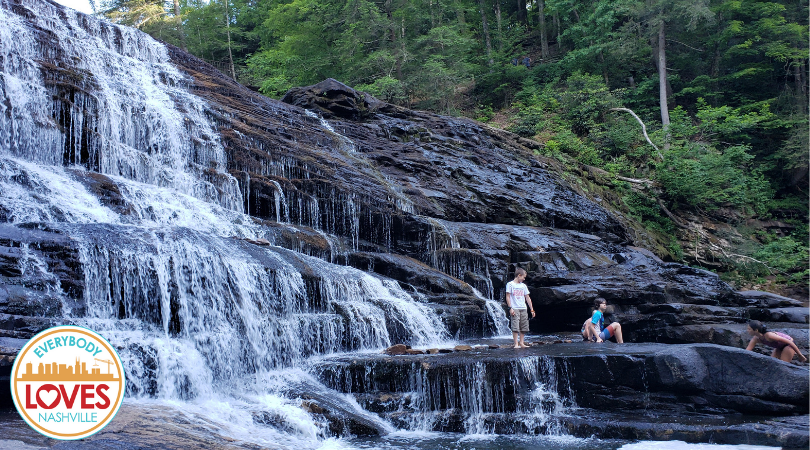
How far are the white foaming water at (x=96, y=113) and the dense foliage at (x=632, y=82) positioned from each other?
1115cm

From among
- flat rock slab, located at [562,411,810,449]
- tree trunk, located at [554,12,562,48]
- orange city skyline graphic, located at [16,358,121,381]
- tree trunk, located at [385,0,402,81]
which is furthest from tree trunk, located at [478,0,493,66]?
orange city skyline graphic, located at [16,358,121,381]

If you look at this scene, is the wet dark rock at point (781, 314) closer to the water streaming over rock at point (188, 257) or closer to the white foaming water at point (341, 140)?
the water streaming over rock at point (188, 257)

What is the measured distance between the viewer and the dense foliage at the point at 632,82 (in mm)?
24109

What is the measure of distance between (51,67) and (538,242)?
44.1ft

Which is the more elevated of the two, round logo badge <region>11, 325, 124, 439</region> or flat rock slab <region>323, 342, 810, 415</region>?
round logo badge <region>11, 325, 124, 439</region>

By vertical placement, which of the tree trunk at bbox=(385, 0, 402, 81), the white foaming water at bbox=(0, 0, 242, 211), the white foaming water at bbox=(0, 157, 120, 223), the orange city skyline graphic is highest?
the tree trunk at bbox=(385, 0, 402, 81)

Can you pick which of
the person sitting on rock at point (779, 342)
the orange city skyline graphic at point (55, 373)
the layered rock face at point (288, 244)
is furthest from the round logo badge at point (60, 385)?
the person sitting on rock at point (779, 342)

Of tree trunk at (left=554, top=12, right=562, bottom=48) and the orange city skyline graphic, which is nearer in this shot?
the orange city skyline graphic

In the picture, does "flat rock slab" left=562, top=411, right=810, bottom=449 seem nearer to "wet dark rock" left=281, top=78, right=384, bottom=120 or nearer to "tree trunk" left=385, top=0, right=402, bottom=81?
"wet dark rock" left=281, top=78, right=384, bottom=120

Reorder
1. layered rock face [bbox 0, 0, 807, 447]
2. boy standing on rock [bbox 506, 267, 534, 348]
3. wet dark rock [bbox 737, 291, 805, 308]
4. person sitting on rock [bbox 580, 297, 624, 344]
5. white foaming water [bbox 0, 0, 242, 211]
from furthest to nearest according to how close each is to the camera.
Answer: wet dark rock [bbox 737, 291, 805, 308]
white foaming water [bbox 0, 0, 242, 211]
person sitting on rock [bbox 580, 297, 624, 344]
boy standing on rock [bbox 506, 267, 534, 348]
layered rock face [bbox 0, 0, 807, 447]

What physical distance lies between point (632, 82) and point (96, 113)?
88.4 feet

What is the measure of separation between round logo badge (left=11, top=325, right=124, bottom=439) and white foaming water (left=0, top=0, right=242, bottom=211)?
8791 mm

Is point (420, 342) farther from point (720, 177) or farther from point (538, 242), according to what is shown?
point (720, 177)

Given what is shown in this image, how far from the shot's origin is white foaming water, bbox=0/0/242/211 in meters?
12.2
